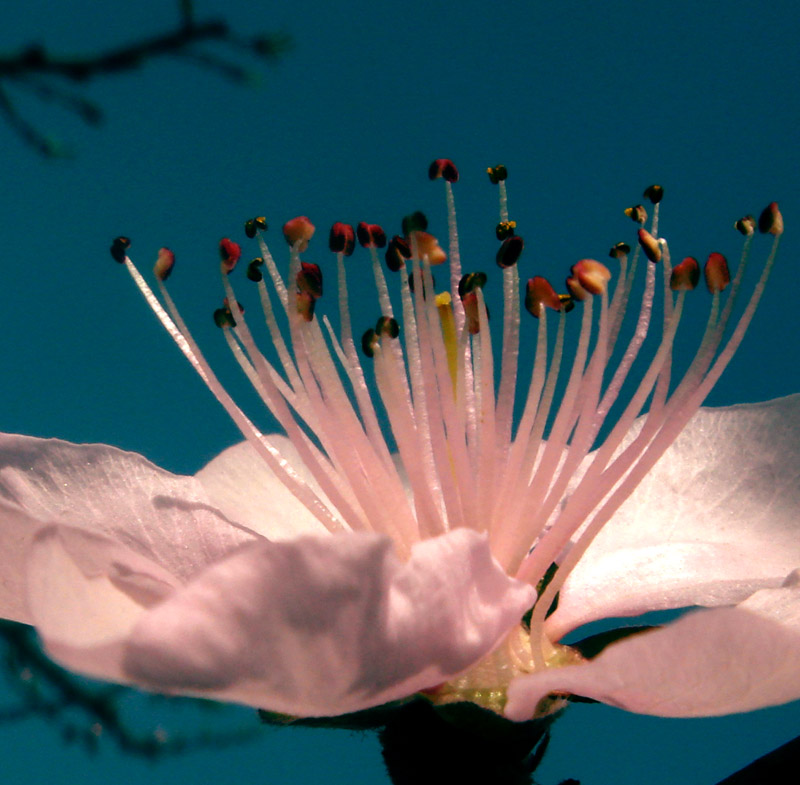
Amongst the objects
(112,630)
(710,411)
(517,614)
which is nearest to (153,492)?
(112,630)

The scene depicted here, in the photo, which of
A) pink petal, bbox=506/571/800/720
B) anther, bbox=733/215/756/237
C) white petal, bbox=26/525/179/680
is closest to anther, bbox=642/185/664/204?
anther, bbox=733/215/756/237

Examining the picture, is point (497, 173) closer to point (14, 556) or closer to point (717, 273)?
point (717, 273)

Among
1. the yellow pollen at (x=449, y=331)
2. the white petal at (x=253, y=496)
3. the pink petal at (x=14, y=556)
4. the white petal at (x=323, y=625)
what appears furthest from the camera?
the white petal at (x=253, y=496)

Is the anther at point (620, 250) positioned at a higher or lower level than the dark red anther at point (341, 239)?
lower

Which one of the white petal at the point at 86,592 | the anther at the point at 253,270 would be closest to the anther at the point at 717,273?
the anther at the point at 253,270

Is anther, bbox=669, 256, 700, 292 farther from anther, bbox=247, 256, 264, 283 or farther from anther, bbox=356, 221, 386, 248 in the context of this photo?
anther, bbox=247, 256, 264, 283

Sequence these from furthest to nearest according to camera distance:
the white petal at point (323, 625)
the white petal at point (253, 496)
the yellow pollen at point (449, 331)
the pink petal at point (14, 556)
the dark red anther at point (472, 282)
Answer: the white petal at point (253, 496)
the yellow pollen at point (449, 331)
the dark red anther at point (472, 282)
the pink petal at point (14, 556)
the white petal at point (323, 625)

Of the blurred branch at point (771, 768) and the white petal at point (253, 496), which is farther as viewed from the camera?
the white petal at point (253, 496)

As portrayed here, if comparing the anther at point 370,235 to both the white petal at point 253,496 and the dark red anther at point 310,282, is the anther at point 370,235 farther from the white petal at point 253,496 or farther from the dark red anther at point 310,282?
the white petal at point 253,496
